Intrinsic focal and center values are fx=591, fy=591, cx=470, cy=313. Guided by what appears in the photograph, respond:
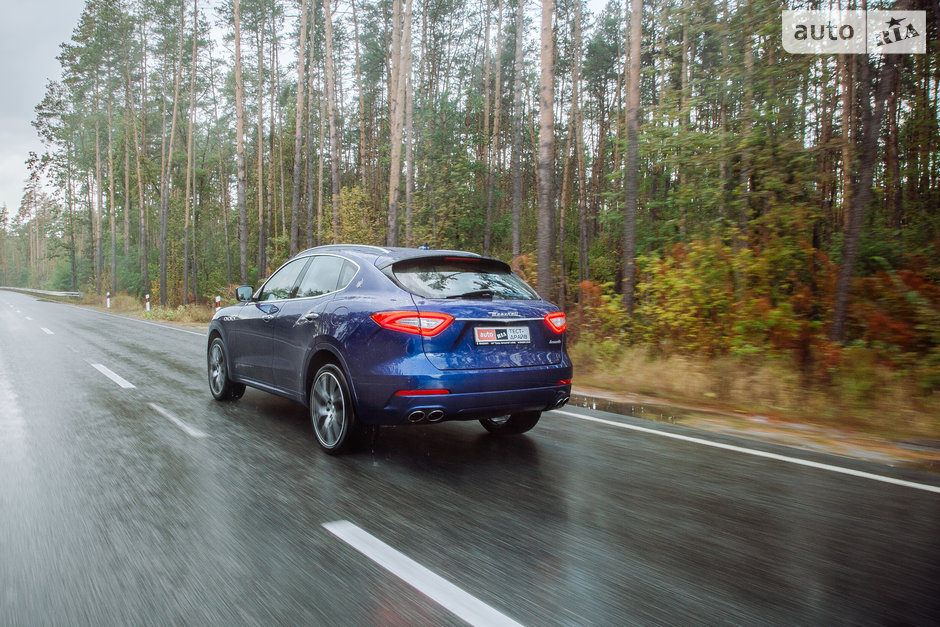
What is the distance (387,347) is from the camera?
171 inches

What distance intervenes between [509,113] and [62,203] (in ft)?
148

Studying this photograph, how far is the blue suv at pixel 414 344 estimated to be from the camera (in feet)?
14.1

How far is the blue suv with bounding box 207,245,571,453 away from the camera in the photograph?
4.29 m

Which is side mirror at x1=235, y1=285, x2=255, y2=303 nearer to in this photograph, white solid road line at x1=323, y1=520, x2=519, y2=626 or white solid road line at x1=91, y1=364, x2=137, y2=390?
white solid road line at x1=91, y1=364, x2=137, y2=390

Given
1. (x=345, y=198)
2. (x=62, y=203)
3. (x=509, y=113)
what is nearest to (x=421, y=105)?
(x=345, y=198)

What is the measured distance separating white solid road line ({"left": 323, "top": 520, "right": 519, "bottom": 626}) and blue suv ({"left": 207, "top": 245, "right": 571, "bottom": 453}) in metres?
1.14

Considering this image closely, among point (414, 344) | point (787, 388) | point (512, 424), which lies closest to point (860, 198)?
point (787, 388)

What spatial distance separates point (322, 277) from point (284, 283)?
0.92 m

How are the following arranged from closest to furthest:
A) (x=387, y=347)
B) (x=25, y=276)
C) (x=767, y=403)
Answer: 1. (x=387, y=347)
2. (x=767, y=403)
3. (x=25, y=276)

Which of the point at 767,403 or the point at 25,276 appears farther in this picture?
the point at 25,276

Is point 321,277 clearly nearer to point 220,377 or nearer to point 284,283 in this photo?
point 284,283

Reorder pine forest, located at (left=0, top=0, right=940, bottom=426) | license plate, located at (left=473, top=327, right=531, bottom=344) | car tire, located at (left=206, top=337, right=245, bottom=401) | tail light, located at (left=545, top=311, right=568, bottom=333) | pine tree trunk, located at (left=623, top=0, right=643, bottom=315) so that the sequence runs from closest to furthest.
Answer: license plate, located at (left=473, top=327, right=531, bottom=344), tail light, located at (left=545, top=311, right=568, bottom=333), car tire, located at (left=206, top=337, right=245, bottom=401), pine forest, located at (left=0, top=0, right=940, bottom=426), pine tree trunk, located at (left=623, top=0, right=643, bottom=315)

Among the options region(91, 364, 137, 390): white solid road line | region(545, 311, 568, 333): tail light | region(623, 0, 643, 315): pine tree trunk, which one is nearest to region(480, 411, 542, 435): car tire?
region(545, 311, 568, 333): tail light

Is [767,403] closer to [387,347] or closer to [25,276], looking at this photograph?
[387,347]
